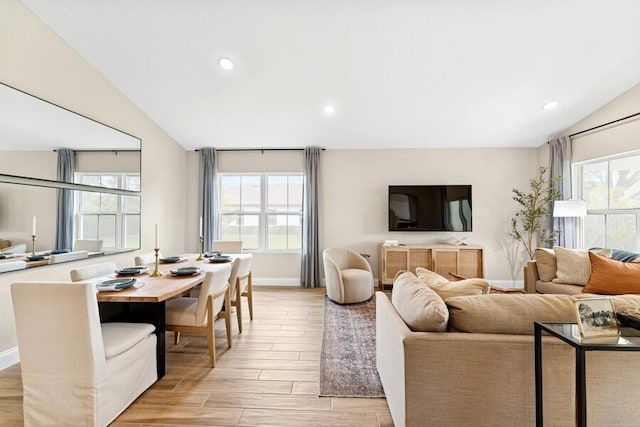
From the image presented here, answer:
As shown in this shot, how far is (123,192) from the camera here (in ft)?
11.9

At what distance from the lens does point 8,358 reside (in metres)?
2.39

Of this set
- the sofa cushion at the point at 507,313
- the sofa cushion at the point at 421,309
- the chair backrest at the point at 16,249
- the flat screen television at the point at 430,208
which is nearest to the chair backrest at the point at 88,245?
the chair backrest at the point at 16,249

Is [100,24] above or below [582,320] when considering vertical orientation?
above

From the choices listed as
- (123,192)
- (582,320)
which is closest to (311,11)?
(582,320)

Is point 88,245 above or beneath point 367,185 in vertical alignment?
beneath

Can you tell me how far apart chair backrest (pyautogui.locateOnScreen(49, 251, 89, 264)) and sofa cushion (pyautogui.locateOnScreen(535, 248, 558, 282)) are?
5.16 metres

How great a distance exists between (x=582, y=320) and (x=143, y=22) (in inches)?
148

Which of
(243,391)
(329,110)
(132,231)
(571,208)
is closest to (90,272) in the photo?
(132,231)

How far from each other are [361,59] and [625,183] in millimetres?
3709

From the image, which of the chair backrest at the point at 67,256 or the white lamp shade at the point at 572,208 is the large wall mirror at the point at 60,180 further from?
the white lamp shade at the point at 572,208

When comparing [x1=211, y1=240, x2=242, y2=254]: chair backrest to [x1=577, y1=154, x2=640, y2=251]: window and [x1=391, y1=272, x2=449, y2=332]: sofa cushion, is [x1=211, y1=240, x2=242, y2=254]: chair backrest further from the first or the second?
[x1=577, y1=154, x2=640, y2=251]: window

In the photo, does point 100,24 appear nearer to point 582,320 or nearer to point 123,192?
point 123,192

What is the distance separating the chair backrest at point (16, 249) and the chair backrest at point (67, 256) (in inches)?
9.1

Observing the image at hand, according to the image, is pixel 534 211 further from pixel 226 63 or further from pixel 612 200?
pixel 226 63
